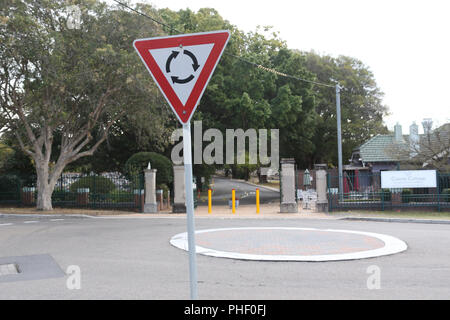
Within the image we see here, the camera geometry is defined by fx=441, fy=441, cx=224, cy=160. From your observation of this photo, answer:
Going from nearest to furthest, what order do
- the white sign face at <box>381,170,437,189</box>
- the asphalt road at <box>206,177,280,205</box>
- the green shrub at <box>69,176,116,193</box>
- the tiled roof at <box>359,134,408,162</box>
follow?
the white sign face at <box>381,170,437,189</box>
the green shrub at <box>69,176,116,193</box>
the asphalt road at <box>206,177,280,205</box>
the tiled roof at <box>359,134,408,162</box>

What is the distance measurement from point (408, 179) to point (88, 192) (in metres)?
16.3

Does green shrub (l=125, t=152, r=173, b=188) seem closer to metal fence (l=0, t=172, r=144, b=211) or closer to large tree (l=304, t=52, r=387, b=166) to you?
metal fence (l=0, t=172, r=144, b=211)

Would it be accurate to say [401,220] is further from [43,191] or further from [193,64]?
[43,191]

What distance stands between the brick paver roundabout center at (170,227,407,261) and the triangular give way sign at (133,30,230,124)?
214 inches

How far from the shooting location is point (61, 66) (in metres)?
19.1

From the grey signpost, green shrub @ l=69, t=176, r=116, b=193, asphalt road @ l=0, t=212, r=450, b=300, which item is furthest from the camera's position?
green shrub @ l=69, t=176, r=116, b=193

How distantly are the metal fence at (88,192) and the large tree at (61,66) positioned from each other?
176cm

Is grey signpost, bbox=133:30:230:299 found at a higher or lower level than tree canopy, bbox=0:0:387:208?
lower

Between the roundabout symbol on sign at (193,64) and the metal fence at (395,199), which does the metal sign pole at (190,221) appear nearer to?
the roundabout symbol on sign at (193,64)

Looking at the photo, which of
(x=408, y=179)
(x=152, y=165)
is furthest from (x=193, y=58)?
(x=152, y=165)

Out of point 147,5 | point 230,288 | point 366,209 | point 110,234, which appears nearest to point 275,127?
point 366,209

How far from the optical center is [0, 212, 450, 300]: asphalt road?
6.36 metres

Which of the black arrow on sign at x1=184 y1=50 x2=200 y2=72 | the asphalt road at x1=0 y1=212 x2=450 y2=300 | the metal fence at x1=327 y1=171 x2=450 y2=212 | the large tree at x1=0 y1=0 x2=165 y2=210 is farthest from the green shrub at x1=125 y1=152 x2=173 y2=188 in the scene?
the black arrow on sign at x1=184 y1=50 x2=200 y2=72

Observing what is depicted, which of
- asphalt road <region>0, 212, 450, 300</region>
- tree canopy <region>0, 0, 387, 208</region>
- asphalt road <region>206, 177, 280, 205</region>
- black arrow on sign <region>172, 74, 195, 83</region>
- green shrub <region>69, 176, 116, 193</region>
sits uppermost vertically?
tree canopy <region>0, 0, 387, 208</region>
